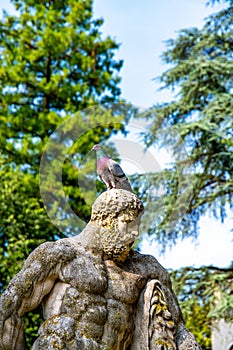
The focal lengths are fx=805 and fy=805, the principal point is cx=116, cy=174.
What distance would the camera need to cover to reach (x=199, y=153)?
56.5 ft

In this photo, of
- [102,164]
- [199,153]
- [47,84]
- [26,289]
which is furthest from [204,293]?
[26,289]

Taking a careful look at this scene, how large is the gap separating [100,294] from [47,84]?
49.0 feet

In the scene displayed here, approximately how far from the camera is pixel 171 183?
55.0 ft

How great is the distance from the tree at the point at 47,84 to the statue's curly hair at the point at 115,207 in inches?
457

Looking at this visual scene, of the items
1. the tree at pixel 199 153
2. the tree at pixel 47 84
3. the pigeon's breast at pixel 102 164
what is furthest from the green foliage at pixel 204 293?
the pigeon's breast at pixel 102 164

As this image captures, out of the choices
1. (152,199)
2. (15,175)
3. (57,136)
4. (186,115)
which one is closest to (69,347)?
(152,199)

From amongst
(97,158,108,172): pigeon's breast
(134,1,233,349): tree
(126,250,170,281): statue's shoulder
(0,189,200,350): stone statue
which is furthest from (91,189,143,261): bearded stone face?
(134,1,233,349): tree

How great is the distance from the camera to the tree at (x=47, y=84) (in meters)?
17.9

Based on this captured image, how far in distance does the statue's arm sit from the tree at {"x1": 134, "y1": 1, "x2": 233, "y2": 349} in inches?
393

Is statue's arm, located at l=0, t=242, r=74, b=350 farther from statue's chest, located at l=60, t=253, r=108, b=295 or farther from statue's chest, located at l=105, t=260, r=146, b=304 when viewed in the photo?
statue's chest, located at l=105, t=260, r=146, b=304

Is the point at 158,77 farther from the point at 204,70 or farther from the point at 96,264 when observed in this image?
the point at 96,264

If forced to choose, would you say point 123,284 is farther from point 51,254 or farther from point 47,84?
point 47,84

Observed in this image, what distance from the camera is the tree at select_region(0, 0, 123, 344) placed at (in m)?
17.9

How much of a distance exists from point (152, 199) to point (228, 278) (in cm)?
300
